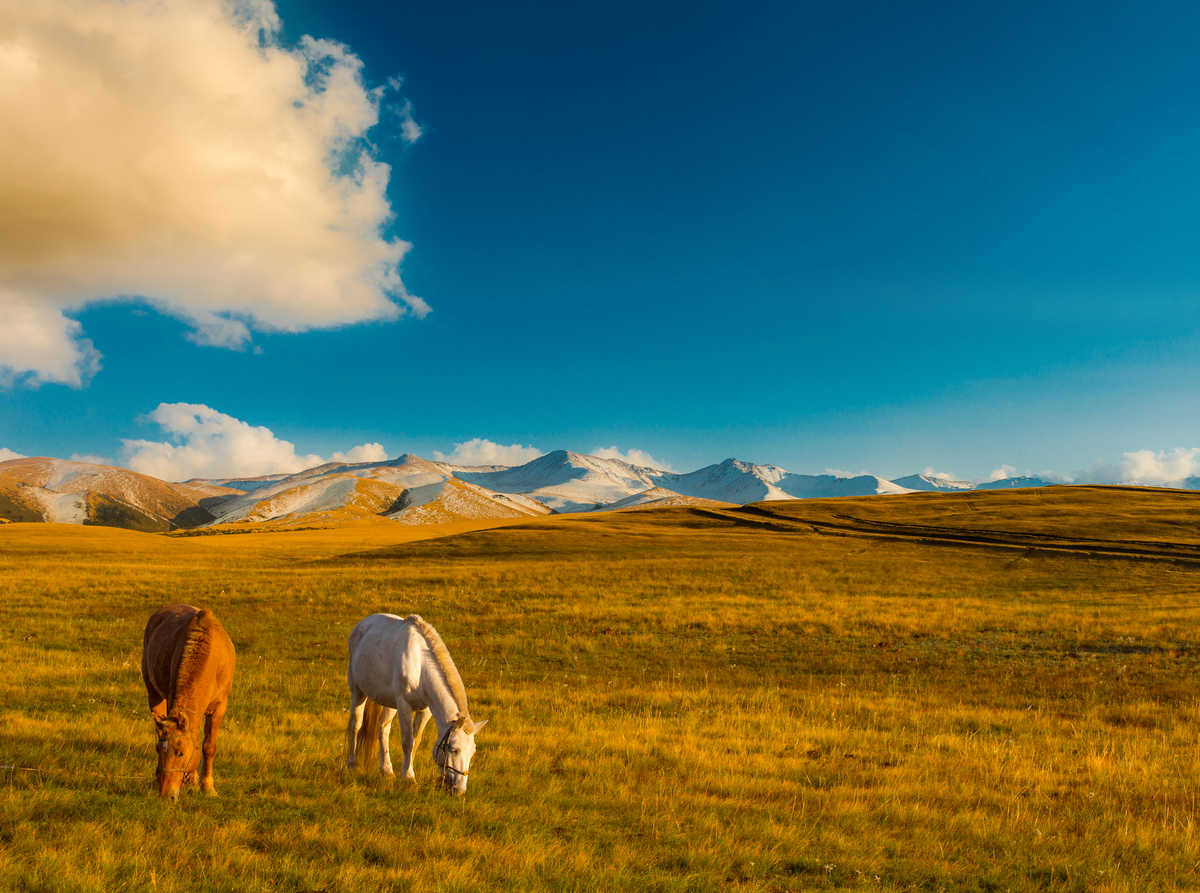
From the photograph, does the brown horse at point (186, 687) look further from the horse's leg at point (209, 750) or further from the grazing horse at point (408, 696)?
the grazing horse at point (408, 696)

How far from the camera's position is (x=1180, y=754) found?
42.7ft

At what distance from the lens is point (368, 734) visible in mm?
10328

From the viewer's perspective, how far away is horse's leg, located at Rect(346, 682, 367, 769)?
33.6 feet

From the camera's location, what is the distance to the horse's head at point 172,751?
824cm

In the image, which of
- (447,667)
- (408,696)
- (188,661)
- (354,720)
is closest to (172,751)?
(188,661)

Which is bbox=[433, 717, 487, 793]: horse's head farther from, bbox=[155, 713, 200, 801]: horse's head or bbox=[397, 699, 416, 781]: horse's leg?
bbox=[155, 713, 200, 801]: horse's head

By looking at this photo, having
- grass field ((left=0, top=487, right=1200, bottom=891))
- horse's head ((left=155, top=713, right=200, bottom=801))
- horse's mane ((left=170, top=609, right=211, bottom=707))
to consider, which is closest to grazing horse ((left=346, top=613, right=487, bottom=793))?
grass field ((left=0, top=487, right=1200, bottom=891))

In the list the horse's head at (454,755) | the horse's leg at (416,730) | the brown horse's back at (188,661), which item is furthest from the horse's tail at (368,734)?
the brown horse's back at (188,661)

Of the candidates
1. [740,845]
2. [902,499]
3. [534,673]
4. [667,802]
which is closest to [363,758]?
[667,802]

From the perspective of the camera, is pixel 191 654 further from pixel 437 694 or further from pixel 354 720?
pixel 437 694

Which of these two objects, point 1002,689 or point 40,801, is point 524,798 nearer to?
point 40,801

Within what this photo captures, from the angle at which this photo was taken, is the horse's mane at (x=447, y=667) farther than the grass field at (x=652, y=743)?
Yes

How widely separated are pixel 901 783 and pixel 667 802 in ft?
13.9

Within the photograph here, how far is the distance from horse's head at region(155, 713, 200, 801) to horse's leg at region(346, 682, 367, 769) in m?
2.33
